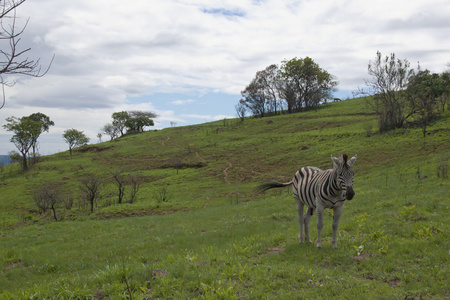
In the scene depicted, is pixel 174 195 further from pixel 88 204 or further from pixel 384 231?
pixel 384 231

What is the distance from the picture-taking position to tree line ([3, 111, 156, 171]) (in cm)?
6078

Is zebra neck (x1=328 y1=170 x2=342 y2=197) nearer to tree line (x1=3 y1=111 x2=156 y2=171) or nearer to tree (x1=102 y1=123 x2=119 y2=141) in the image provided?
tree line (x1=3 y1=111 x2=156 y2=171)

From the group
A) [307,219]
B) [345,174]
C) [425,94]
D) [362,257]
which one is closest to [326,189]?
[345,174]

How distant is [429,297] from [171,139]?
7241cm

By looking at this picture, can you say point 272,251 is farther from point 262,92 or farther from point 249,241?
point 262,92

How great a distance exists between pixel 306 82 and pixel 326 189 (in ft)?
268

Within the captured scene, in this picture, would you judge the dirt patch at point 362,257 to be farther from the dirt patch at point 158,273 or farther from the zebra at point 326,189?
the dirt patch at point 158,273

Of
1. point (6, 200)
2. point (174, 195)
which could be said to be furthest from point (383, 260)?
point (6, 200)

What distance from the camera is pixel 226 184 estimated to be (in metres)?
35.8

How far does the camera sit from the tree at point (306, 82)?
82000 mm

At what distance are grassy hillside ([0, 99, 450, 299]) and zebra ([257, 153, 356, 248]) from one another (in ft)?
2.88

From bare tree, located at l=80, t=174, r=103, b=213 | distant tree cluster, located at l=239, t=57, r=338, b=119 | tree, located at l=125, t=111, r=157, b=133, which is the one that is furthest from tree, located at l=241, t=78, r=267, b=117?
bare tree, located at l=80, t=174, r=103, b=213

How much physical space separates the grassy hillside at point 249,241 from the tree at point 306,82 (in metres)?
45.1

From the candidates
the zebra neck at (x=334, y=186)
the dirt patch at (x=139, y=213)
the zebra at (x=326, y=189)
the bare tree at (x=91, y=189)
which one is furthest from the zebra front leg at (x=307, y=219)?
the bare tree at (x=91, y=189)
